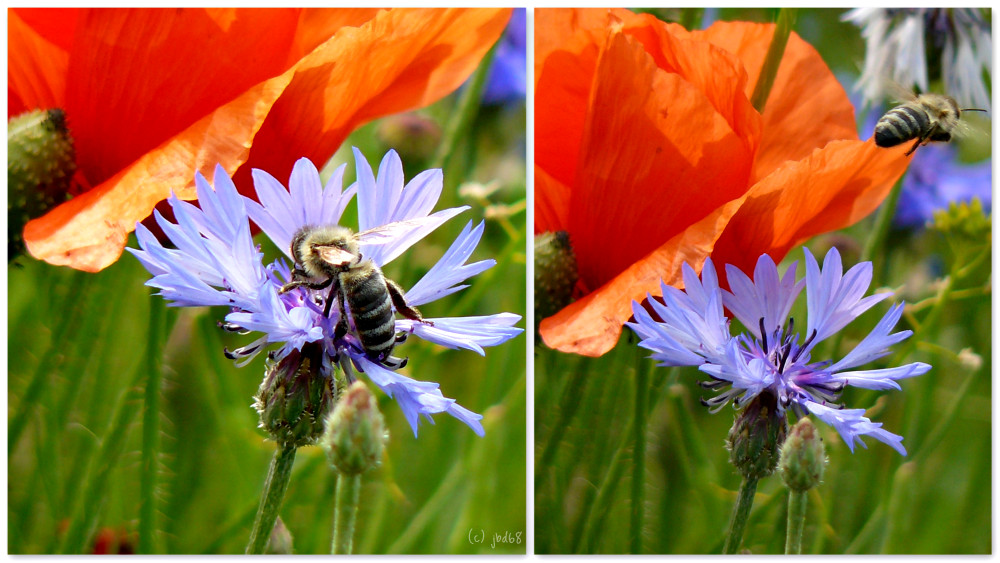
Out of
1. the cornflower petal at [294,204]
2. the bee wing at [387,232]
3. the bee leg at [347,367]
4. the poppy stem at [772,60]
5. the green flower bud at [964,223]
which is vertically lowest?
the bee leg at [347,367]

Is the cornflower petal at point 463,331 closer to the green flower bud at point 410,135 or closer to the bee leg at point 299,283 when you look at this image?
the bee leg at point 299,283

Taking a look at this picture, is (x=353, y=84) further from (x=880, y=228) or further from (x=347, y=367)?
(x=880, y=228)

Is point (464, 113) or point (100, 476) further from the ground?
point (464, 113)

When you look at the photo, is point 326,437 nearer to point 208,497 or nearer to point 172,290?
point 172,290

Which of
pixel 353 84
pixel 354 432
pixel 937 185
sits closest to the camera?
pixel 354 432

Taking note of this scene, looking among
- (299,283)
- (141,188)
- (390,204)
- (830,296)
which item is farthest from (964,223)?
(141,188)

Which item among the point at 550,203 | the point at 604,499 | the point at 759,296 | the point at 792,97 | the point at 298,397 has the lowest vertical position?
the point at 604,499

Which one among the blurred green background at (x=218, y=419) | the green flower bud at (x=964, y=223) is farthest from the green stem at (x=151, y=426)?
the green flower bud at (x=964, y=223)

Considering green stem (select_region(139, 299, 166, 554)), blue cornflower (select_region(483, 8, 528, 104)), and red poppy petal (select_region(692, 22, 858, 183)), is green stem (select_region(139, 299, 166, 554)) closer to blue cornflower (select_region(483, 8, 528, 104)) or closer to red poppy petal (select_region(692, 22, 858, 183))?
blue cornflower (select_region(483, 8, 528, 104))
